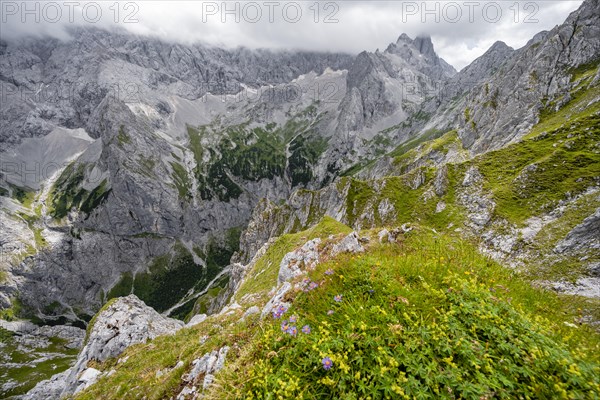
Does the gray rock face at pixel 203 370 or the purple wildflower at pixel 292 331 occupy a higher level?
the purple wildflower at pixel 292 331

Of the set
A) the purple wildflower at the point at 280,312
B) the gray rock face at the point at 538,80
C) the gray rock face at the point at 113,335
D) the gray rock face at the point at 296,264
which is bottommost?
the gray rock face at the point at 113,335

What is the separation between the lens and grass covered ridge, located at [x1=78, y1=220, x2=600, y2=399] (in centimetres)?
412

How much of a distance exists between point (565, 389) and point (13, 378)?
211532 mm

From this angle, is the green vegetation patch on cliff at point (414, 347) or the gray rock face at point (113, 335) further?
the gray rock face at point (113, 335)

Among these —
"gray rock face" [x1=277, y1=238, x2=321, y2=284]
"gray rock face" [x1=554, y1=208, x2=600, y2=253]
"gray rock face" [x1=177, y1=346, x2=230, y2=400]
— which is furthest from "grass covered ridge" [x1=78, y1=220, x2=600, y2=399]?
"gray rock face" [x1=554, y1=208, x2=600, y2=253]

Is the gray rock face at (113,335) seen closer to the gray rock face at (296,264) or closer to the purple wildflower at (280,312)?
the gray rock face at (296,264)

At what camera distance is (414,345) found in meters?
4.76

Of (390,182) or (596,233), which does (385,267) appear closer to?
(596,233)

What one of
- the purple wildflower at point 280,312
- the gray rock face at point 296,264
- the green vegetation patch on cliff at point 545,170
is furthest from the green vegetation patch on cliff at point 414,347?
the green vegetation patch on cliff at point 545,170

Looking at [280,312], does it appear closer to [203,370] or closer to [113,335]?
[203,370]

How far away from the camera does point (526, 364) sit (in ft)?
14.2

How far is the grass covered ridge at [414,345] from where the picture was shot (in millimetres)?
4117

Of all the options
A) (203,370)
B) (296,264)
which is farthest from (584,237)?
(203,370)

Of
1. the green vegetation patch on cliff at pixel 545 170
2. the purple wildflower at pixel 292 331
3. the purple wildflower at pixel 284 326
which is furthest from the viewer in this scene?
the green vegetation patch on cliff at pixel 545 170
